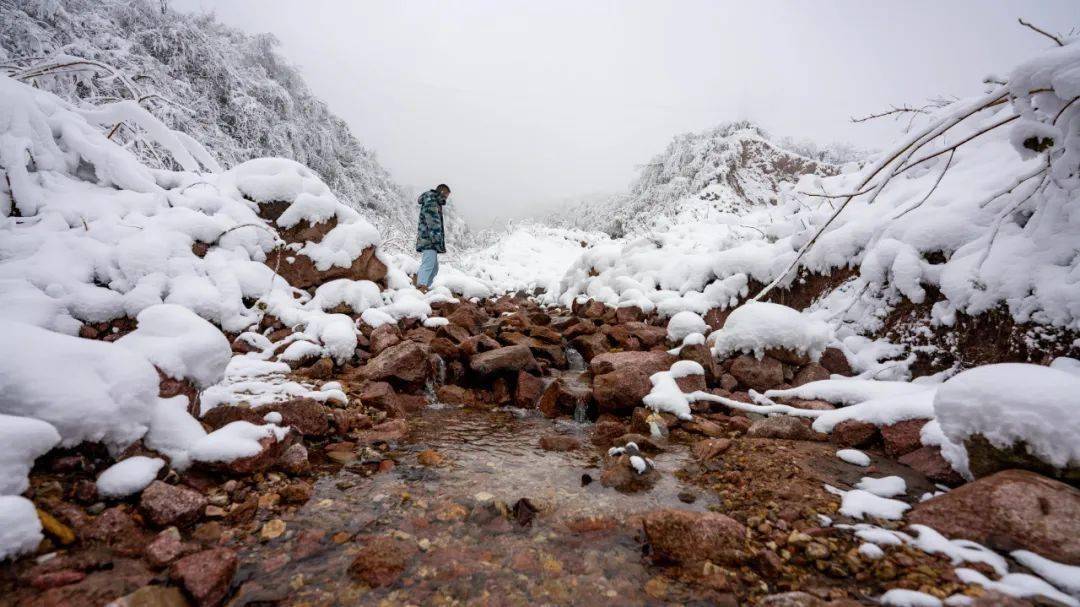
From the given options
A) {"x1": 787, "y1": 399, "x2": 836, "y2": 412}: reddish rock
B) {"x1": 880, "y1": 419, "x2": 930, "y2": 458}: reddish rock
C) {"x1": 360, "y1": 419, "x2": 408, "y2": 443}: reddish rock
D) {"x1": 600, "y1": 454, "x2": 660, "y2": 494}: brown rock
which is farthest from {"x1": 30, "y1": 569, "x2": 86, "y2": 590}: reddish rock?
{"x1": 787, "y1": 399, "x2": 836, "y2": 412}: reddish rock

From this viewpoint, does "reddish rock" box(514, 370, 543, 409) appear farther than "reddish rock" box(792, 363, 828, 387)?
Yes

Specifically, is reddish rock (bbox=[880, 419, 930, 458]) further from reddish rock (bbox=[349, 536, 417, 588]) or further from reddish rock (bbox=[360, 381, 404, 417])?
reddish rock (bbox=[360, 381, 404, 417])

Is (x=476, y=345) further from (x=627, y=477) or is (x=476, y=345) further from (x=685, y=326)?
(x=627, y=477)

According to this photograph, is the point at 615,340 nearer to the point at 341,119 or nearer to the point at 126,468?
the point at 126,468

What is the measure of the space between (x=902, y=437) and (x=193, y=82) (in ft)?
52.2

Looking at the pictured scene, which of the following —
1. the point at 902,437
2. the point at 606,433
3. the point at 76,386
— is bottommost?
the point at 606,433

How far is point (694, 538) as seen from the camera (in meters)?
1.94

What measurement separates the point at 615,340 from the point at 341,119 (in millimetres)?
16759

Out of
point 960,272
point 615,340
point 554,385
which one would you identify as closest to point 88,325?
point 554,385

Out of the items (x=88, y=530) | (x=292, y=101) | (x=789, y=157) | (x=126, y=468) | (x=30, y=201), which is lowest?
(x=88, y=530)

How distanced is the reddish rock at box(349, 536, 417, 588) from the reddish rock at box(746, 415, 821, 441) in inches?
102

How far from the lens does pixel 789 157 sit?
52.6 ft

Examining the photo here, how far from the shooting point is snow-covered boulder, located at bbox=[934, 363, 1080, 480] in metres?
1.78

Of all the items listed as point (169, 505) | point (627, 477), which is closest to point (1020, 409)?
point (627, 477)
